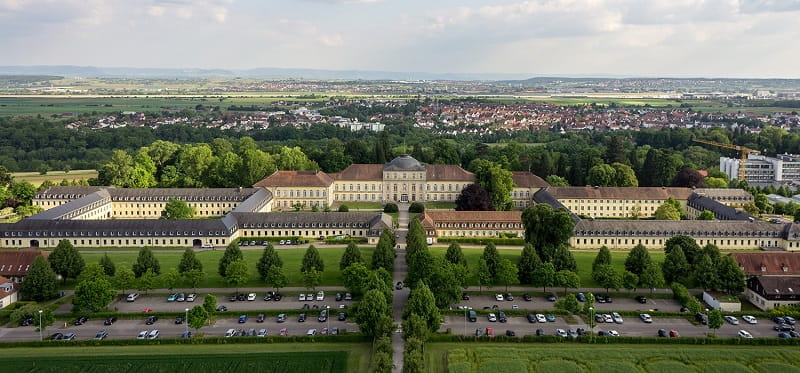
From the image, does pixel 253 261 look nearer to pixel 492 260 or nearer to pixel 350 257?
pixel 350 257

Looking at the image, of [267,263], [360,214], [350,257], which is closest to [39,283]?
[267,263]

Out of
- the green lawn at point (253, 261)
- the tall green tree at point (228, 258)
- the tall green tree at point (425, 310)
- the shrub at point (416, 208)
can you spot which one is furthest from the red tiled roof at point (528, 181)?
the tall green tree at point (425, 310)

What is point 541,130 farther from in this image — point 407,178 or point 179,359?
point 179,359

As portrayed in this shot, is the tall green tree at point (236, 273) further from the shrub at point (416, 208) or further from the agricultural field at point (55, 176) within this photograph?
the agricultural field at point (55, 176)

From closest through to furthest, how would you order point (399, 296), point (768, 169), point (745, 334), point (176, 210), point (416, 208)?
1. point (745, 334)
2. point (399, 296)
3. point (176, 210)
4. point (416, 208)
5. point (768, 169)

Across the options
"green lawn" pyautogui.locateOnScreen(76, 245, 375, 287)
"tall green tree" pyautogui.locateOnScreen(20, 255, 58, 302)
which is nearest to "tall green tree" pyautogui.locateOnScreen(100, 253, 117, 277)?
"green lawn" pyautogui.locateOnScreen(76, 245, 375, 287)

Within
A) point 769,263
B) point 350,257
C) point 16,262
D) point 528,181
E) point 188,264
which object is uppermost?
point 528,181
